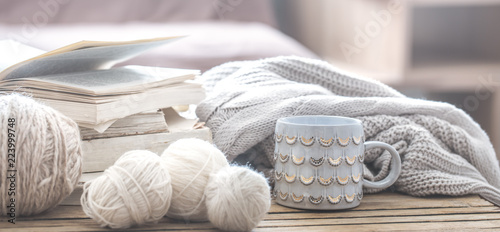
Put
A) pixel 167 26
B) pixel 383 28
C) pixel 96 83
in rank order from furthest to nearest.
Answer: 1. pixel 383 28
2. pixel 167 26
3. pixel 96 83

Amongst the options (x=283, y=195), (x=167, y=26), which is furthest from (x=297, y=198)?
(x=167, y=26)

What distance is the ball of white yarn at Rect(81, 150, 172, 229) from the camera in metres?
0.43

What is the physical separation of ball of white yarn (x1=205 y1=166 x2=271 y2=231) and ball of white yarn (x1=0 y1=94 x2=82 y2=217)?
0.42 feet

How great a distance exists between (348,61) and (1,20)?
3.98 ft

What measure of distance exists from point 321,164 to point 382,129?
14 cm

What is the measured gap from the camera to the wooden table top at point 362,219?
0.46 m

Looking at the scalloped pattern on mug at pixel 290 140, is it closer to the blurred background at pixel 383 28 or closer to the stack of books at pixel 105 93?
the stack of books at pixel 105 93

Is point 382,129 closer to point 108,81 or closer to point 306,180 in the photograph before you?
point 306,180

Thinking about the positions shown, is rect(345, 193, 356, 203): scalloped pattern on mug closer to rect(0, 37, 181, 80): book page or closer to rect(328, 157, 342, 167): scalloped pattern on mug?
rect(328, 157, 342, 167): scalloped pattern on mug

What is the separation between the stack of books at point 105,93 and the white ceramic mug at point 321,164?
0.11 meters

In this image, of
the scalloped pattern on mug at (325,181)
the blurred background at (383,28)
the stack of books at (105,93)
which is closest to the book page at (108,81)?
the stack of books at (105,93)

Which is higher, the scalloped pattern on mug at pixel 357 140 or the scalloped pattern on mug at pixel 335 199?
the scalloped pattern on mug at pixel 357 140

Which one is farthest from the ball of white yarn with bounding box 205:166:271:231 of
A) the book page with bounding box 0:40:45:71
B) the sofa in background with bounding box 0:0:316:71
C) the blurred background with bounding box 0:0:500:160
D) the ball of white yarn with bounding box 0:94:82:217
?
the blurred background with bounding box 0:0:500:160

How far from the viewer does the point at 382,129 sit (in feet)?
1.99
